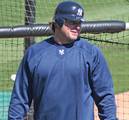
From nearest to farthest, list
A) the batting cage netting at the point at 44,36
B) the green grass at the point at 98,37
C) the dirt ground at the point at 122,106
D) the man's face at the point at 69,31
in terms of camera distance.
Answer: the man's face at the point at 69,31
the batting cage netting at the point at 44,36
the dirt ground at the point at 122,106
the green grass at the point at 98,37

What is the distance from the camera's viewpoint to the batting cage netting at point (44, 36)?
20.3 feet

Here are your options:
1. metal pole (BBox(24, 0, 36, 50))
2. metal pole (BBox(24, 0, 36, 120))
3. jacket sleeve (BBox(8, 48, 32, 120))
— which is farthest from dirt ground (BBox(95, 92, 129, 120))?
jacket sleeve (BBox(8, 48, 32, 120))

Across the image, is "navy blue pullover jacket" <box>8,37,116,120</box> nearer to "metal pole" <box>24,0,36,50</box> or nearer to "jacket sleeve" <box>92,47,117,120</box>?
"jacket sleeve" <box>92,47,117,120</box>

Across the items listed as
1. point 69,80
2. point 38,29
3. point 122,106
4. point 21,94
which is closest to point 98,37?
point 122,106

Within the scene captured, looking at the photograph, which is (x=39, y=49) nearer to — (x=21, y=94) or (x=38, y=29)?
(x=21, y=94)

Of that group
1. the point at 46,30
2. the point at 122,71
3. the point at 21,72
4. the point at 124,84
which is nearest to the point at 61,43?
the point at 21,72

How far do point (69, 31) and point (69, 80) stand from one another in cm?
35

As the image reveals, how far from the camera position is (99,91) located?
4.01 meters

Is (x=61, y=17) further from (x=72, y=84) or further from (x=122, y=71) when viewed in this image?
(x=122, y=71)

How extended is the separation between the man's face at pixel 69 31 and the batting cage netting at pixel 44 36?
4.93ft

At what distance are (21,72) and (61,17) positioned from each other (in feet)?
1.70

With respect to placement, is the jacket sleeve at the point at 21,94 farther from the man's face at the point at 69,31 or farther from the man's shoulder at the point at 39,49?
the man's face at the point at 69,31

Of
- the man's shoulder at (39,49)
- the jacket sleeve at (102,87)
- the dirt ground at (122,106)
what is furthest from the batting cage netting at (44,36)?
the jacket sleeve at (102,87)

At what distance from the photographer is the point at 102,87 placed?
399cm
